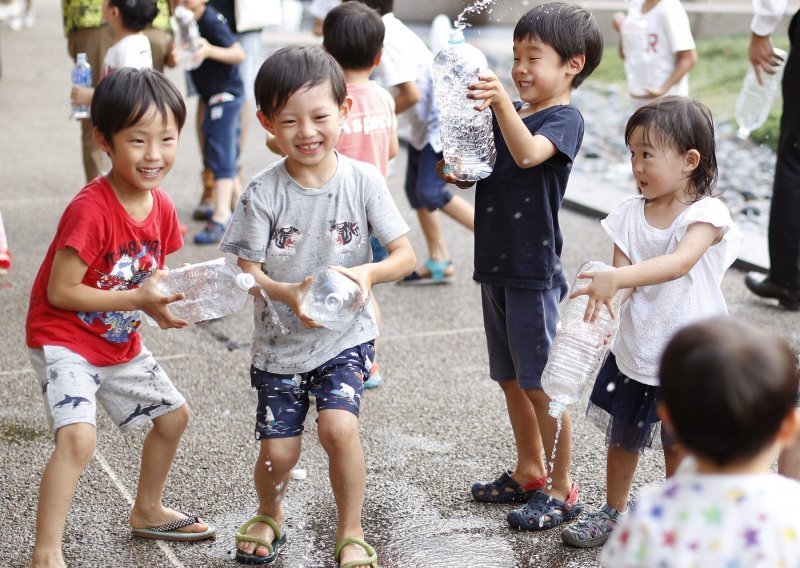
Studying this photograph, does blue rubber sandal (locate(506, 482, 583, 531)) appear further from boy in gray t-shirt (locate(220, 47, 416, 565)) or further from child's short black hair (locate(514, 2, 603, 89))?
child's short black hair (locate(514, 2, 603, 89))

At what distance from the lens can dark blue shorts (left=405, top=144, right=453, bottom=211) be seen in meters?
6.14

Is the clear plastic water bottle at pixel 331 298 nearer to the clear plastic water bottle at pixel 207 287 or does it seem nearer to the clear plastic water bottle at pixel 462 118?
the clear plastic water bottle at pixel 207 287

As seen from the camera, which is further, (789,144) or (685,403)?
(789,144)

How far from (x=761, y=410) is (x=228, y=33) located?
19.2 feet

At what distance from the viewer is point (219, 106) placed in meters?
7.23

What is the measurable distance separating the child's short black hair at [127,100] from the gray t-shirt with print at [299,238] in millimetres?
367

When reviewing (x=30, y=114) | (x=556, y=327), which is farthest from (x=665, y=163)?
(x=30, y=114)

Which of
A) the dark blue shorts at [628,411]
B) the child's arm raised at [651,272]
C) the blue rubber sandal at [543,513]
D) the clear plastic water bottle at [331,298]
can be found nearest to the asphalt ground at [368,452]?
the blue rubber sandal at [543,513]

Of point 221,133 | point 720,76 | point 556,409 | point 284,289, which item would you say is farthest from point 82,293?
point 720,76

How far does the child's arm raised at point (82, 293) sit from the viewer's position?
9.96 ft

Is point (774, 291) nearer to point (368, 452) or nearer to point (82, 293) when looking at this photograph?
point (368, 452)

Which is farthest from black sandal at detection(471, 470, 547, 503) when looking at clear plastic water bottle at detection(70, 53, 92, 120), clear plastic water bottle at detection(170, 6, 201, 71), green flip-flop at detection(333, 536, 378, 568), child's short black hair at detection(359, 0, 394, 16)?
clear plastic water bottle at detection(170, 6, 201, 71)

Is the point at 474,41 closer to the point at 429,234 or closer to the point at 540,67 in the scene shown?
the point at 429,234

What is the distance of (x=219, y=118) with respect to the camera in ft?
23.6
